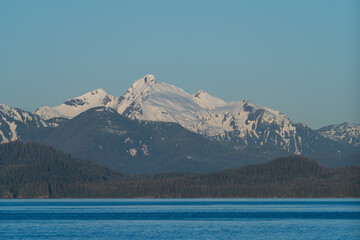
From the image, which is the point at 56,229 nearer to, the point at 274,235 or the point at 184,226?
the point at 184,226

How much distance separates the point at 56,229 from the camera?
623ft

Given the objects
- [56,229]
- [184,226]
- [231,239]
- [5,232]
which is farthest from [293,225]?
[5,232]

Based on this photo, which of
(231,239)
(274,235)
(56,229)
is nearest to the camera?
(231,239)

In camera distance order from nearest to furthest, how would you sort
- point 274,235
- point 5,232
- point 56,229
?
point 274,235 → point 5,232 → point 56,229

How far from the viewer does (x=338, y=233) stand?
170000mm

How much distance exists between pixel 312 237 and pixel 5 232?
69.1m

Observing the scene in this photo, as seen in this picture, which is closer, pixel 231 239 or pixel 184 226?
pixel 231 239

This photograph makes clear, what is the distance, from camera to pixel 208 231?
178 meters

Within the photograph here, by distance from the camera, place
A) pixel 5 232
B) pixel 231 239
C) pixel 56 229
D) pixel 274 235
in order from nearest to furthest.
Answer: pixel 231 239 < pixel 274 235 < pixel 5 232 < pixel 56 229

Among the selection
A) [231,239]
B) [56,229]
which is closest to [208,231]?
[231,239]

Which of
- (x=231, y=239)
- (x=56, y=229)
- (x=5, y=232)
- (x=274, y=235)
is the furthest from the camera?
(x=56, y=229)

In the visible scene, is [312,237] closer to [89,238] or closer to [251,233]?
[251,233]

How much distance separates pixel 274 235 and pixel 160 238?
24487mm

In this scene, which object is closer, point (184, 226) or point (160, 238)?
point (160, 238)
